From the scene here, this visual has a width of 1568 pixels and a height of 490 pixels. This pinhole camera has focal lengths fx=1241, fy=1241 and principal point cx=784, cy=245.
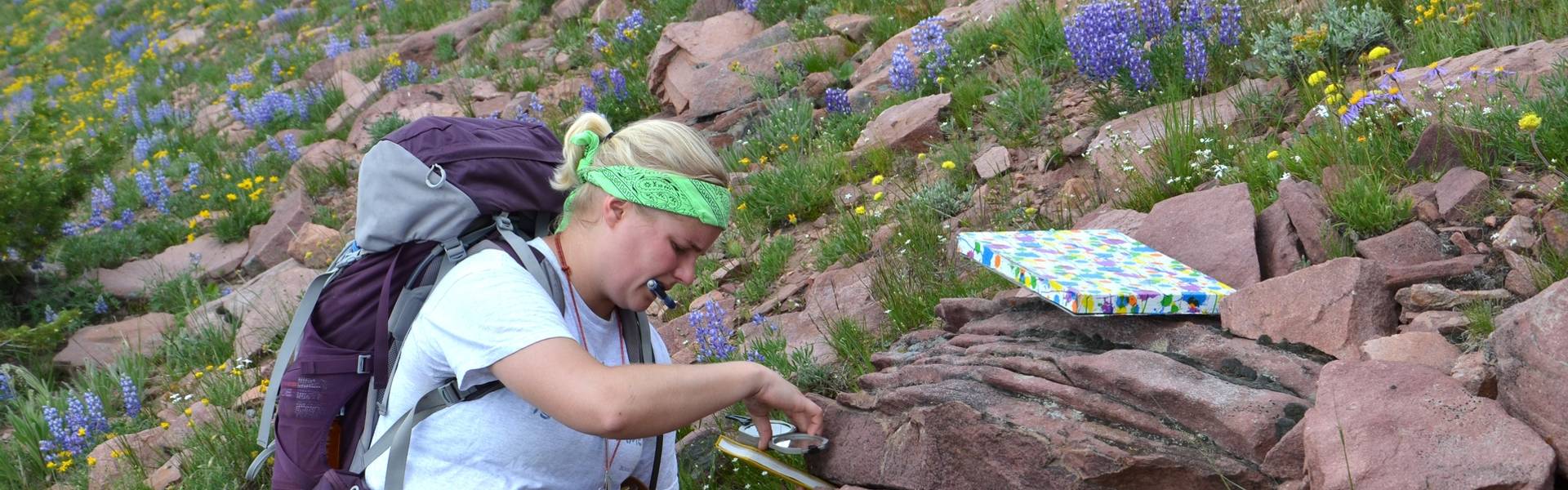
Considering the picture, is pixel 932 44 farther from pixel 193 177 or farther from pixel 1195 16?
pixel 193 177

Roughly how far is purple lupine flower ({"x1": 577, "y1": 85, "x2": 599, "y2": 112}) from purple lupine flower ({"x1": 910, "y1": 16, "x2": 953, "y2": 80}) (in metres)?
2.40

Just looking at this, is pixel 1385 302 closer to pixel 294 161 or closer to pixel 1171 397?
pixel 1171 397

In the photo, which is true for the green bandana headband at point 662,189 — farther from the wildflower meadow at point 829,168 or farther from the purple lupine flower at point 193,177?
the purple lupine flower at point 193,177

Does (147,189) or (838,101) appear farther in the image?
(147,189)

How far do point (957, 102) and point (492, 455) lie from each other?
3838mm

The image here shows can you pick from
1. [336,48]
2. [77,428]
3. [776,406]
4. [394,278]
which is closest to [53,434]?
[77,428]

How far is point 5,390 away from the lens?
669cm

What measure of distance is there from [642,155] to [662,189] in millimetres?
116

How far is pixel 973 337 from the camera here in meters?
3.65

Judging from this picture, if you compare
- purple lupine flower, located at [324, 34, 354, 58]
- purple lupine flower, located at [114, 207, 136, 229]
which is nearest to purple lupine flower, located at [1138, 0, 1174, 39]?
purple lupine flower, located at [114, 207, 136, 229]

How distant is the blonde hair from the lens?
296 cm

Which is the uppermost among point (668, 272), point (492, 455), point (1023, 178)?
point (668, 272)

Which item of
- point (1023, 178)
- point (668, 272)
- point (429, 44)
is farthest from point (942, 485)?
point (429, 44)

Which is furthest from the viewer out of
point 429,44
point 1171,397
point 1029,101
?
point 429,44
